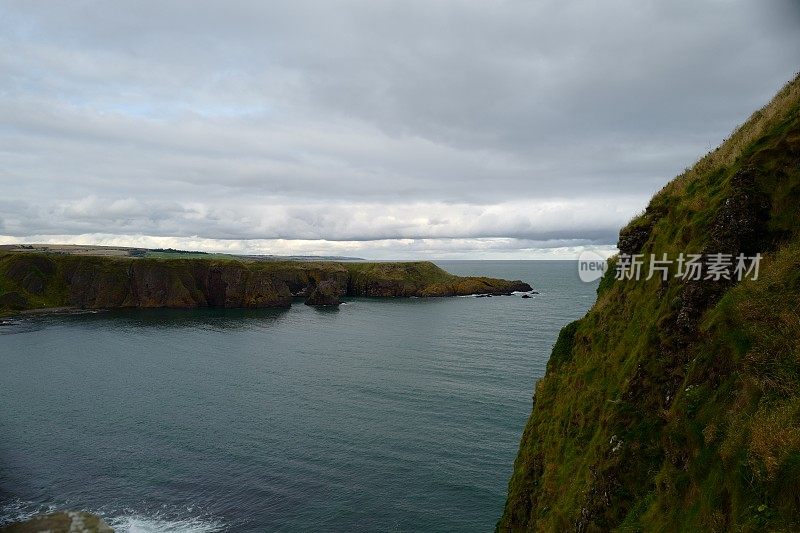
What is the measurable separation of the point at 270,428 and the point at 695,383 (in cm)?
4479

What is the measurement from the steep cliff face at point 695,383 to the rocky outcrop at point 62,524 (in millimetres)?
29719

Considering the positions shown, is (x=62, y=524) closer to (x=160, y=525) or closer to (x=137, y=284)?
(x=160, y=525)

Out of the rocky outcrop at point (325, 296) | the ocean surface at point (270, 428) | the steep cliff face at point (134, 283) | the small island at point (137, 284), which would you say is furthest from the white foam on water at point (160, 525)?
the steep cliff face at point (134, 283)

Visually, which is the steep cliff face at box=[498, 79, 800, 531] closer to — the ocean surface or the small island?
the ocean surface

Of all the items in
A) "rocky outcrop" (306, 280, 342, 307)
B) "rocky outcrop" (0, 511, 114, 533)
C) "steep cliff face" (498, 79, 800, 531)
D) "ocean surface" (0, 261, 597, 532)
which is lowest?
"rocky outcrop" (0, 511, 114, 533)

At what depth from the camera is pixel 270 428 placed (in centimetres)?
4912

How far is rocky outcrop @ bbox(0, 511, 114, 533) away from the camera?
32.2m

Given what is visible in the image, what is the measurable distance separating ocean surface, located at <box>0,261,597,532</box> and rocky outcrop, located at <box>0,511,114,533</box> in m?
1.40

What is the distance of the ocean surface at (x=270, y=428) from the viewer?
34.6 m

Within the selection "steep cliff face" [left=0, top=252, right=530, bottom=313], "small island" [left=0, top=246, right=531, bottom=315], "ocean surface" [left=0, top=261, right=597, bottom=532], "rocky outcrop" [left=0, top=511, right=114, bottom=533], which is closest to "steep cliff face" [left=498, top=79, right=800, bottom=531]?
"ocean surface" [left=0, top=261, right=597, bottom=532]

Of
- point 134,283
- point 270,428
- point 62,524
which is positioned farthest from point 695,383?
point 134,283

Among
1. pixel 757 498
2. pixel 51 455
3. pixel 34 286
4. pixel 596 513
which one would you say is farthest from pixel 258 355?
pixel 34 286

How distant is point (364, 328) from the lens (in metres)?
113

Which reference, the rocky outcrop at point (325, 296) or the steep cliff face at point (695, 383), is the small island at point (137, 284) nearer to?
the rocky outcrop at point (325, 296)
